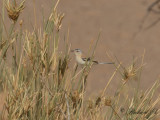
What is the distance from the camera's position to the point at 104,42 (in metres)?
7.36

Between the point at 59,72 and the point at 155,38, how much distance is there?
5.73 metres

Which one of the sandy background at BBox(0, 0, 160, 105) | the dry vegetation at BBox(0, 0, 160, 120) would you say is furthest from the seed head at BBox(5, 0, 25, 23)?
the sandy background at BBox(0, 0, 160, 105)

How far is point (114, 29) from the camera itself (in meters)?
7.84

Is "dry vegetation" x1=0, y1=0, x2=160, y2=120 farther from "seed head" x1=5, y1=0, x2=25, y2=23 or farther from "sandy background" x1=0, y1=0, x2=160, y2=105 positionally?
"sandy background" x1=0, y1=0, x2=160, y2=105

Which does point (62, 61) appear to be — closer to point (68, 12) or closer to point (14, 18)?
point (14, 18)

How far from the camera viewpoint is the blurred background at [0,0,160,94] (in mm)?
6938

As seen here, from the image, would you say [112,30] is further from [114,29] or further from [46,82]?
[46,82]

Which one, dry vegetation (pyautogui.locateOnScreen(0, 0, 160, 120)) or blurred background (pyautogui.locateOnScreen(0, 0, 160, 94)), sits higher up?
blurred background (pyautogui.locateOnScreen(0, 0, 160, 94))

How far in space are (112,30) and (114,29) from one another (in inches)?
2.1

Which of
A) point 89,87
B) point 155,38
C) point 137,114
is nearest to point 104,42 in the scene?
point 155,38

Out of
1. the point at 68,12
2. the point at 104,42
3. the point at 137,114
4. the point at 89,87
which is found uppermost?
the point at 68,12

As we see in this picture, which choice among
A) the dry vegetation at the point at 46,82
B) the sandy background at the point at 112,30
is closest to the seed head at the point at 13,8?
the dry vegetation at the point at 46,82

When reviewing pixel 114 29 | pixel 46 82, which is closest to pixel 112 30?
pixel 114 29

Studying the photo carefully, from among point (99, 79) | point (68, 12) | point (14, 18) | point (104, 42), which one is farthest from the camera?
point (68, 12)
